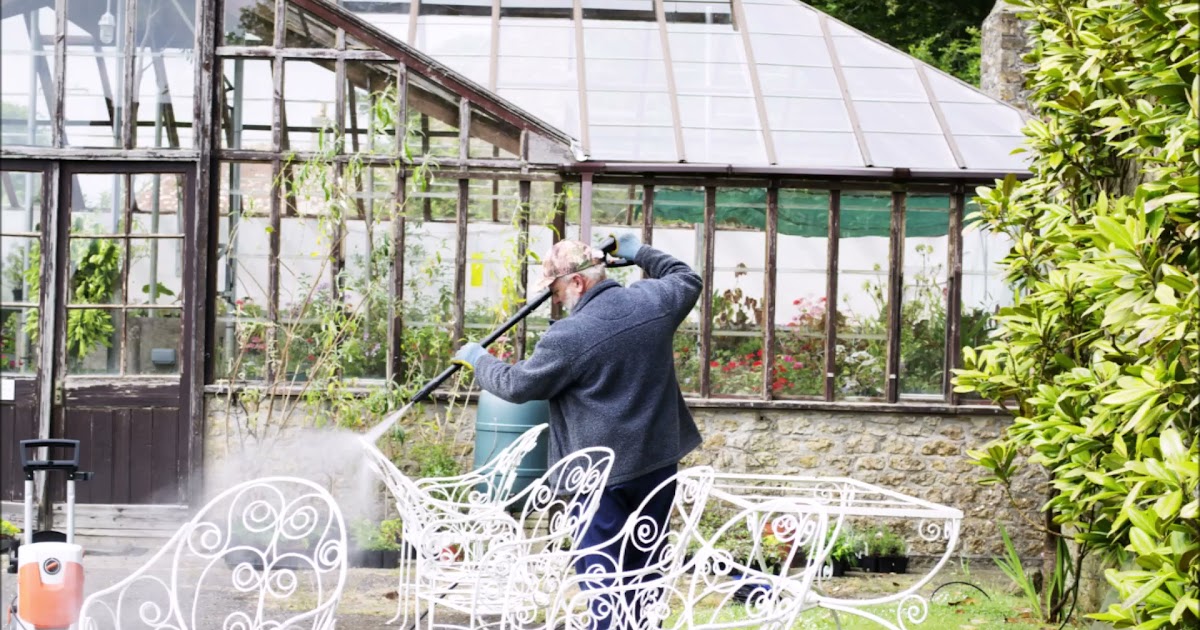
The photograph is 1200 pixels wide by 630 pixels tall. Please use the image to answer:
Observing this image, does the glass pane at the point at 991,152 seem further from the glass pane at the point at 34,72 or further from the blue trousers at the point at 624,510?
the glass pane at the point at 34,72

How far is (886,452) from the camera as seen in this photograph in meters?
8.58

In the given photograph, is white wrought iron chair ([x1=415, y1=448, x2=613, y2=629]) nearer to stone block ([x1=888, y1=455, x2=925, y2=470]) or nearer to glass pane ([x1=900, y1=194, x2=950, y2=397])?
stone block ([x1=888, y1=455, x2=925, y2=470])

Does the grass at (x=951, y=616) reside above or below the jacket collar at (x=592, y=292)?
below

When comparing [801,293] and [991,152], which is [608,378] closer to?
[801,293]

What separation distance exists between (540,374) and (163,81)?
16.9 feet

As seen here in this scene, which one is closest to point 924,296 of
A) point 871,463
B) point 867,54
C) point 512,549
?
point 871,463

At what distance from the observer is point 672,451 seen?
453 cm

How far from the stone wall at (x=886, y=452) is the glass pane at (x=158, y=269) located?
3565mm

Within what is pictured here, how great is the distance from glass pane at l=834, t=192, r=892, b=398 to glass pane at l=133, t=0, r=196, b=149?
174 inches

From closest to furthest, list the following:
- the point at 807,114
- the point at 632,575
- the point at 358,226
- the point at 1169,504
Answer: the point at 1169,504 → the point at 632,575 → the point at 358,226 → the point at 807,114

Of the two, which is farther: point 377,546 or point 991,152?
point 991,152

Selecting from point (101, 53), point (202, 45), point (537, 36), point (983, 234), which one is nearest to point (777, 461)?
point (983, 234)

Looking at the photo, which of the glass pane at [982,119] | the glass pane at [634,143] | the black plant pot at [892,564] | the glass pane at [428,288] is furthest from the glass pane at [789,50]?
the black plant pot at [892,564]

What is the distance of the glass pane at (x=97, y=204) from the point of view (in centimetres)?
838
